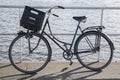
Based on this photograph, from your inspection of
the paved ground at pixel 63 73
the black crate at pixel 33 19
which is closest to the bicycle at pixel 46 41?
the black crate at pixel 33 19

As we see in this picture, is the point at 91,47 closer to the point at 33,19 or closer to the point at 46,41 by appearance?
the point at 46,41

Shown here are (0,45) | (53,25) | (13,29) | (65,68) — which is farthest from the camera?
(53,25)

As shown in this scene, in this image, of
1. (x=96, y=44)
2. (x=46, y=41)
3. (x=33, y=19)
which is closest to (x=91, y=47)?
(x=96, y=44)

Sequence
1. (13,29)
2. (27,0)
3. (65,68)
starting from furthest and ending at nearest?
(27,0) < (13,29) < (65,68)

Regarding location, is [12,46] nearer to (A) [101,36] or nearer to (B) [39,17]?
(B) [39,17]

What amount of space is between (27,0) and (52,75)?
18.4m

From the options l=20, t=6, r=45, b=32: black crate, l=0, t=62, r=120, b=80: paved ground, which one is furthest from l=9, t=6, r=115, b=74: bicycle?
l=0, t=62, r=120, b=80: paved ground

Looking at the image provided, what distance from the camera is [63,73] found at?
289 inches

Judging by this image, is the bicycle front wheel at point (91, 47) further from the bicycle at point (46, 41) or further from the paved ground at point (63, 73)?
the paved ground at point (63, 73)

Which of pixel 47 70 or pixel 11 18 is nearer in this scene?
pixel 47 70

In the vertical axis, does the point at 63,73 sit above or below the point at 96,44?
below

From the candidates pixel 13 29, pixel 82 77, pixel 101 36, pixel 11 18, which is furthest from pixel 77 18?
pixel 11 18

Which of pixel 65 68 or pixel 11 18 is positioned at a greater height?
pixel 11 18

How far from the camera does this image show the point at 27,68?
24.7 ft
